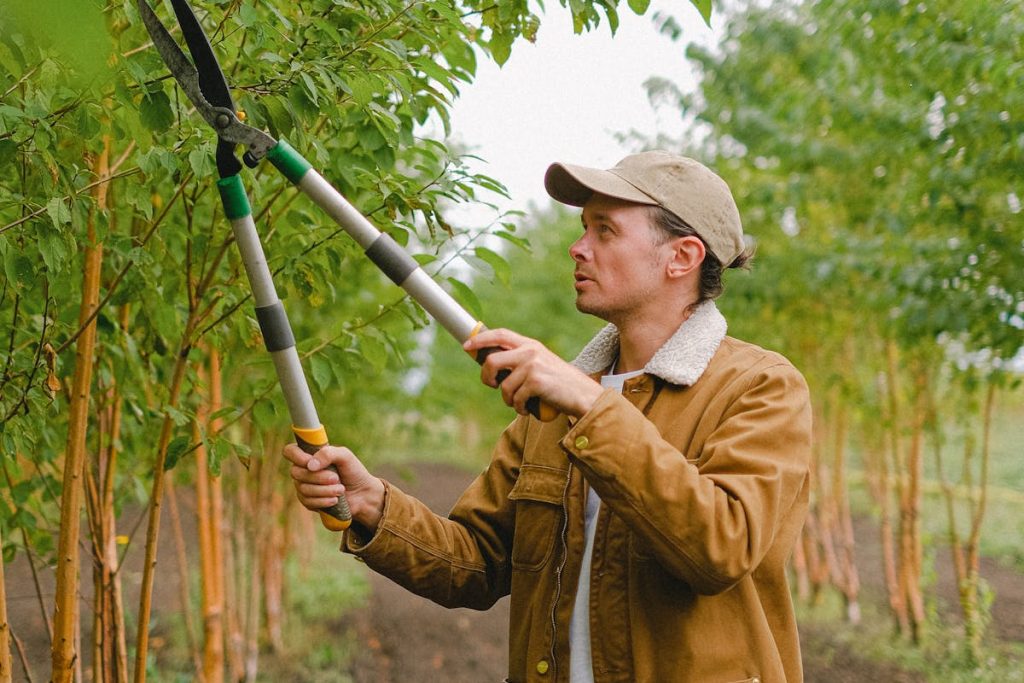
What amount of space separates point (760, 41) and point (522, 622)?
593 cm

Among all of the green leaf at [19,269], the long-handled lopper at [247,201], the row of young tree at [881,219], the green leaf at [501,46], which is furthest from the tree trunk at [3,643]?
the row of young tree at [881,219]

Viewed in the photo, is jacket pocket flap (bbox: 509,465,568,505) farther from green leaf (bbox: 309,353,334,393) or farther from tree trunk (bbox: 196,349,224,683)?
tree trunk (bbox: 196,349,224,683)

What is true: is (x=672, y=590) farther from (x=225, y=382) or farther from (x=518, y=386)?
(x=225, y=382)

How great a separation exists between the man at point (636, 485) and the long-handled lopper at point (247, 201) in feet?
0.38

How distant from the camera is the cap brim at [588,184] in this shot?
2131 mm

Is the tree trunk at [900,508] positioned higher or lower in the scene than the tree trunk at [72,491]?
higher

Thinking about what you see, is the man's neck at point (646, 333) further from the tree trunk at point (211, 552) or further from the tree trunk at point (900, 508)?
the tree trunk at point (900, 508)

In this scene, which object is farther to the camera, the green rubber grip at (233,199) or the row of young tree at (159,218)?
the row of young tree at (159,218)

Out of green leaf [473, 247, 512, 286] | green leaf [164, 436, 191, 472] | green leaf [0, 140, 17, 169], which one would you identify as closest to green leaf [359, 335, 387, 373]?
green leaf [473, 247, 512, 286]

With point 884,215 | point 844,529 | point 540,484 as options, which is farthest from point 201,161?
point 844,529

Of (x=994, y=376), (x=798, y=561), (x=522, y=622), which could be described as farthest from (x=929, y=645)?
(x=522, y=622)

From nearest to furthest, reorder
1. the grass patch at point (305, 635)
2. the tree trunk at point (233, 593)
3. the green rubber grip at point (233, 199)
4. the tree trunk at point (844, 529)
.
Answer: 1. the green rubber grip at point (233, 199)
2. the tree trunk at point (233, 593)
3. the grass patch at point (305, 635)
4. the tree trunk at point (844, 529)

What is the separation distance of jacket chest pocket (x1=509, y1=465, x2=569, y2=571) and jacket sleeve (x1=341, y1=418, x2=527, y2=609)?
157 mm

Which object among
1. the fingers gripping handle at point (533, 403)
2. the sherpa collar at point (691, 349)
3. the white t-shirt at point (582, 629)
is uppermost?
the sherpa collar at point (691, 349)
